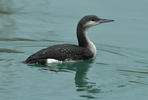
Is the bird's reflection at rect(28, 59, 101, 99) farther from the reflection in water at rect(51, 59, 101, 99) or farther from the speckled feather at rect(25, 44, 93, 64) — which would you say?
the speckled feather at rect(25, 44, 93, 64)

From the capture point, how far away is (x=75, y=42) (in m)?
13.3

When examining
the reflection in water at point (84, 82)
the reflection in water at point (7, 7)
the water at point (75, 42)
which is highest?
the reflection in water at point (7, 7)

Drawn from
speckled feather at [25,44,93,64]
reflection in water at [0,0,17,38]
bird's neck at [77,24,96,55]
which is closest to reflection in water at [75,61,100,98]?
speckled feather at [25,44,93,64]

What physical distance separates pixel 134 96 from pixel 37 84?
1.73m

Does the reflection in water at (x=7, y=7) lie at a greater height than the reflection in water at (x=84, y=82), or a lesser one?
greater

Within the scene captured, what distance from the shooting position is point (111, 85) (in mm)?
10227

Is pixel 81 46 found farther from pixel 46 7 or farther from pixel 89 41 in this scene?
pixel 46 7

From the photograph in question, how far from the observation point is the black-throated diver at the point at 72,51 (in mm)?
11311

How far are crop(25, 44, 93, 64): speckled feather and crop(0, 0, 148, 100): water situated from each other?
0.15 m

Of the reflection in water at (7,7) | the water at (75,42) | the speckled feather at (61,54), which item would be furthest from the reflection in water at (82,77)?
the reflection in water at (7,7)

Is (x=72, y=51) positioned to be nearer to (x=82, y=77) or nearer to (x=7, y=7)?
(x=82, y=77)

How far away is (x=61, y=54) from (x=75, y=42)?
1.79 m

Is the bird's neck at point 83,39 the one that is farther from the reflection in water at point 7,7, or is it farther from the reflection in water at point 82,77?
the reflection in water at point 7,7

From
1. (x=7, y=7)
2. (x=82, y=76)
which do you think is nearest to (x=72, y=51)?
(x=82, y=76)
